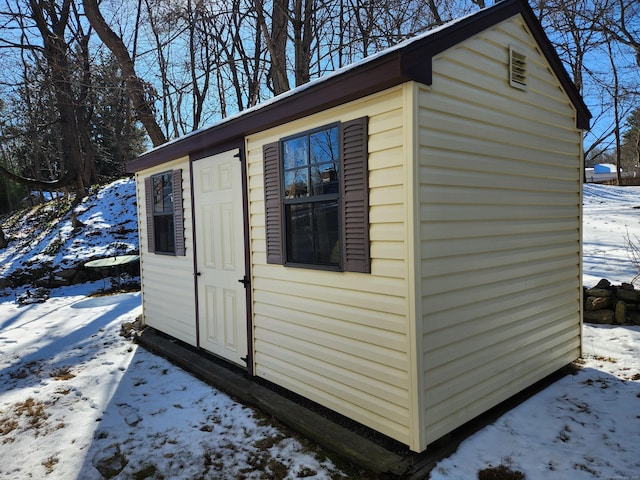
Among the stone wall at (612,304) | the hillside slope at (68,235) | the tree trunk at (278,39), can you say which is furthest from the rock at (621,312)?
the hillside slope at (68,235)

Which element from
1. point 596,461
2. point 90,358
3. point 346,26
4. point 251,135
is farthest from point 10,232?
point 596,461

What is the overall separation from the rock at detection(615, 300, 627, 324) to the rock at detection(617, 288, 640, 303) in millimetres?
73

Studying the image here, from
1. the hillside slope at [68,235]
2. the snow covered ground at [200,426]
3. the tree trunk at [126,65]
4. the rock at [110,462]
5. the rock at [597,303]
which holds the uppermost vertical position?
the tree trunk at [126,65]

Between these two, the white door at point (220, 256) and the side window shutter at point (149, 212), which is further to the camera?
the side window shutter at point (149, 212)

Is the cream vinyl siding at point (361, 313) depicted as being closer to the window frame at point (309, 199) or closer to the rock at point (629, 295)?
the window frame at point (309, 199)

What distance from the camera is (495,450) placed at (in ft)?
8.90

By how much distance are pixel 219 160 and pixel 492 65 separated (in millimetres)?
2712

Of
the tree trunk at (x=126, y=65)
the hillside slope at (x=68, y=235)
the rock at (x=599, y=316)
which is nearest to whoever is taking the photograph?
the rock at (x=599, y=316)

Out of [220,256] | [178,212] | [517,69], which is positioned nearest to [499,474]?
[517,69]

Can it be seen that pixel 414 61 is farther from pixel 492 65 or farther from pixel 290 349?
pixel 290 349

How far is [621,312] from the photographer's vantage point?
4938mm

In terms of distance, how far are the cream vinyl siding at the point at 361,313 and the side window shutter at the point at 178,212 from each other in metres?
1.69

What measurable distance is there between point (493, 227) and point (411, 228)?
39.3 inches

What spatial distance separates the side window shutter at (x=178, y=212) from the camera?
199 inches
